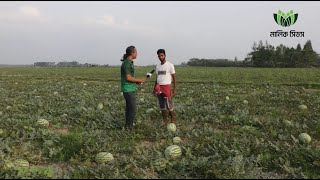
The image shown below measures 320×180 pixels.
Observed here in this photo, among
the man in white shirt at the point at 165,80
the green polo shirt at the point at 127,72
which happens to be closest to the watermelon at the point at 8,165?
the green polo shirt at the point at 127,72

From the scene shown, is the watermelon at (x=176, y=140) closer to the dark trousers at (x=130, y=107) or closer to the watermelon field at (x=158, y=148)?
the watermelon field at (x=158, y=148)

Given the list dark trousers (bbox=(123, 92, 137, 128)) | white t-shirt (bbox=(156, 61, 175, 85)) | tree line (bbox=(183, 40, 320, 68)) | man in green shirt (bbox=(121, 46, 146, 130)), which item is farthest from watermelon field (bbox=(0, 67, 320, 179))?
tree line (bbox=(183, 40, 320, 68))

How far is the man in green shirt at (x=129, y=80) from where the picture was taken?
748 cm

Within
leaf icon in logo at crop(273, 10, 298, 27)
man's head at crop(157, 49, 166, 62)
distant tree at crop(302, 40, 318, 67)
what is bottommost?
man's head at crop(157, 49, 166, 62)

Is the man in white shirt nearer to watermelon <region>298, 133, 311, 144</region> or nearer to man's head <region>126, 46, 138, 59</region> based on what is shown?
man's head <region>126, 46, 138, 59</region>

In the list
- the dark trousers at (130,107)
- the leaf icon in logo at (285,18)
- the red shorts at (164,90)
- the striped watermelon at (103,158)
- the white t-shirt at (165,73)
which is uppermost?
the leaf icon in logo at (285,18)

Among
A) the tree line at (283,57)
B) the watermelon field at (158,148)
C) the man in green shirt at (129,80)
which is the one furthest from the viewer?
the tree line at (283,57)

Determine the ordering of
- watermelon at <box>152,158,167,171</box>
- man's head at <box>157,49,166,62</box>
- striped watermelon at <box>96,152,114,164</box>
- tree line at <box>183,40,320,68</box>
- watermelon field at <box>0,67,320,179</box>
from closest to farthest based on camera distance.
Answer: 1. watermelon field at <box>0,67,320,179</box>
2. watermelon at <box>152,158,167,171</box>
3. striped watermelon at <box>96,152,114,164</box>
4. man's head at <box>157,49,166,62</box>
5. tree line at <box>183,40,320,68</box>

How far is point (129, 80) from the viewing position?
7.46 meters

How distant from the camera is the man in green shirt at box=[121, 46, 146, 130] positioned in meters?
7.48

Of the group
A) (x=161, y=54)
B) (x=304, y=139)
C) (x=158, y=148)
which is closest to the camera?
(x=158, y=148)

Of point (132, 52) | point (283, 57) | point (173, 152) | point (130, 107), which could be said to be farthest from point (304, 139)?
point (283, 57)

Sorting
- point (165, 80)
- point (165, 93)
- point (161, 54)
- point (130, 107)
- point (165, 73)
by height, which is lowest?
point (130, 107)

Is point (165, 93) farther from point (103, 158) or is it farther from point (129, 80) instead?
point (103, 158)
